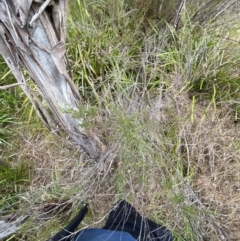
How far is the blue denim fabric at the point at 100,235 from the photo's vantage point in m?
1.22

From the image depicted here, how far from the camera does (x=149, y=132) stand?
1249 mm

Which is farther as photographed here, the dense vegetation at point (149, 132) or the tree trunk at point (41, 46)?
the dense vegetation at point (149, 132)

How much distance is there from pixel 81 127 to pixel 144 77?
42 cm

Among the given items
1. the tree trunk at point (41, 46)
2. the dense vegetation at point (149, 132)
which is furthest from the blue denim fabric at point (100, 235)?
the tree trunk at point (41, 46)

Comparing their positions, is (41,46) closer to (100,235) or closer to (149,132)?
(149,132)

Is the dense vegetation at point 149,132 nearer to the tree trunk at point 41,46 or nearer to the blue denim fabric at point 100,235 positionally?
the blue denim fabric at point 100,235

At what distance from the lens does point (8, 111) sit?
1.53 metres

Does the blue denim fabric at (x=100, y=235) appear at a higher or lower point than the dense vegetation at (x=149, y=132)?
lower

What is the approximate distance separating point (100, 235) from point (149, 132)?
46cm

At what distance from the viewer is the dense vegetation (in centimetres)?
126

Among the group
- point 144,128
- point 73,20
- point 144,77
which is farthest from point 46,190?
point 73,20

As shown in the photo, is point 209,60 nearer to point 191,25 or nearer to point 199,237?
Result: point 191,25

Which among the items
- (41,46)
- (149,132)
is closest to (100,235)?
(149,132)

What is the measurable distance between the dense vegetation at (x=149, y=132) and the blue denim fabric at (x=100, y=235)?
5cm
